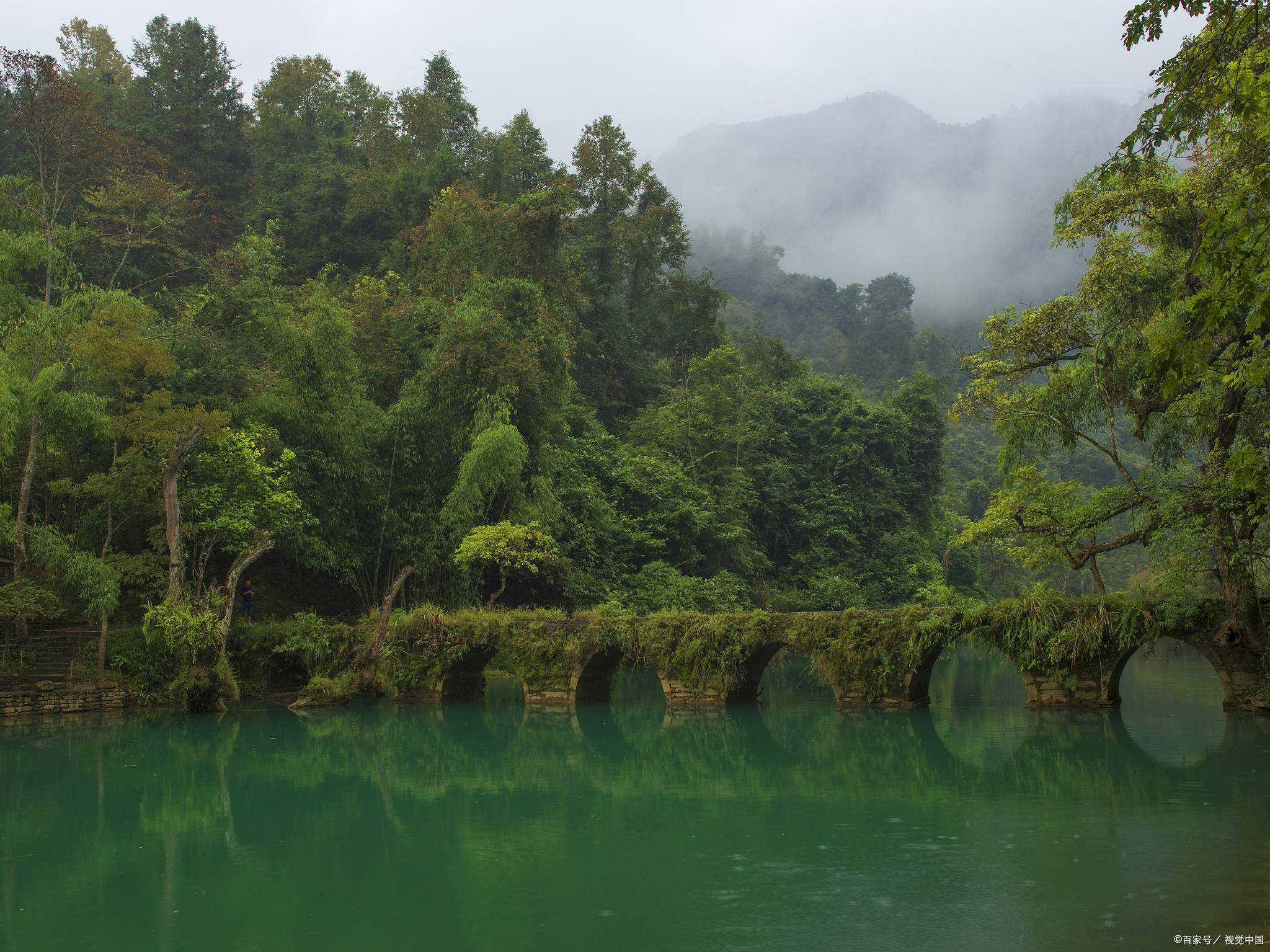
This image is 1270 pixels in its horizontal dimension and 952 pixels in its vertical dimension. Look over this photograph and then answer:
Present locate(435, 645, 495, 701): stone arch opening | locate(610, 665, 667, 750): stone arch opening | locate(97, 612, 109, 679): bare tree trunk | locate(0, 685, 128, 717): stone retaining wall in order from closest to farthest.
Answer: locate(610, 665, 667, 750): stone arch opening
locate(0, 685, 128, 717): stone retaining wall
locate(97, 612, 109, 679): bare tree trunk
locate(435, 645, 495, 701): stone arch opening

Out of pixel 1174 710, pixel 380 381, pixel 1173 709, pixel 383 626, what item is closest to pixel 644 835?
pixel 383 626

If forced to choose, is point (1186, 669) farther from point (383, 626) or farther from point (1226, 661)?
point (383, 626)

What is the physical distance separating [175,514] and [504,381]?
8.42 metres

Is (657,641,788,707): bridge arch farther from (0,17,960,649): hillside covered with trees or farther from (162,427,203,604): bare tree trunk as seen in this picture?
(162,427,203,604): bare tree trunk

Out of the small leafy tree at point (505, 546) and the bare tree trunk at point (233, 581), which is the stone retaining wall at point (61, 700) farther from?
the small leafy tree at point (505, 546)

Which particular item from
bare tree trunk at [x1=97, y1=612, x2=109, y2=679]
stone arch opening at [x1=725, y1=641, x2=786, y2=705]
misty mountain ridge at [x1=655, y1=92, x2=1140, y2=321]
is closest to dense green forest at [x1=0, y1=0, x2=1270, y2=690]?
bare tree trunk at [x1=97, y1=612, x2=109, y2=679]

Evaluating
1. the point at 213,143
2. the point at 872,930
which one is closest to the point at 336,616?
the point at 872,930

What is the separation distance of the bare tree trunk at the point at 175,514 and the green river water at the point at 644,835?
111 inches

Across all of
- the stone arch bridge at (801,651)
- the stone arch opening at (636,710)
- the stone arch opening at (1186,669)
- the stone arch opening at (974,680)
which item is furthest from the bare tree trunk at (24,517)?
the stone arch opening at (1186,669)

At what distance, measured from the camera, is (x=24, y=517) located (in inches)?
798

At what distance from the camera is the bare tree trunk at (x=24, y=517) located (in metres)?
19.9

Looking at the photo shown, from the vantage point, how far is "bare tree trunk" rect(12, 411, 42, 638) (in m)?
19.9

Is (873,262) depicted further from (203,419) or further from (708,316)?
(203,419)

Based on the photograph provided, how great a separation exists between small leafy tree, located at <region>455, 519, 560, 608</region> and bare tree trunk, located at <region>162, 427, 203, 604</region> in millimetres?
5953
